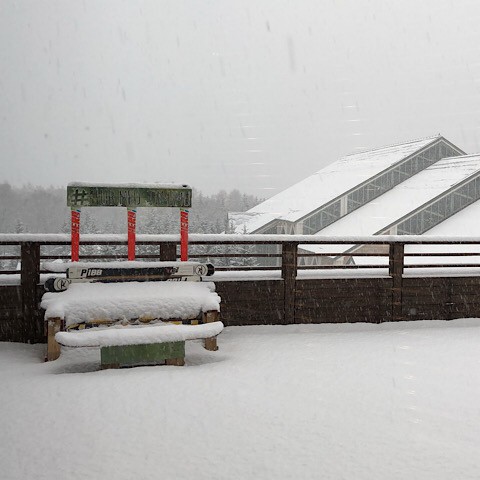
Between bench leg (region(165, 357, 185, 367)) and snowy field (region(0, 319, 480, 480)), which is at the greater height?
bench leg (region(165, 357, 185, 367))

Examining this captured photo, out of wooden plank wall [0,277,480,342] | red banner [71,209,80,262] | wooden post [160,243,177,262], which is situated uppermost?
red banner [71,209,80,262]

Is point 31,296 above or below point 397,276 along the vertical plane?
below

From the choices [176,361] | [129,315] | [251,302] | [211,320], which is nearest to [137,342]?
[129,315]

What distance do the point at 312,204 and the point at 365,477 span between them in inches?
1112

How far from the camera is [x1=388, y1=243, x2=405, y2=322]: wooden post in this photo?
900cm

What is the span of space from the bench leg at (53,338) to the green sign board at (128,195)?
1.60 metres

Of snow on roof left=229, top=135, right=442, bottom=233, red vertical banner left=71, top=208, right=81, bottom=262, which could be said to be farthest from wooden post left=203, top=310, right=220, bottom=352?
snow on roof left=229, top=135, right=442, bottom=233

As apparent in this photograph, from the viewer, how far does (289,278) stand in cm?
856

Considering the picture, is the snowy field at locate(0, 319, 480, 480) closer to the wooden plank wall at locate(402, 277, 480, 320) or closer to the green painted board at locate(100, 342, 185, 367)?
the green painted board at locate(100, 342, 185, 367)

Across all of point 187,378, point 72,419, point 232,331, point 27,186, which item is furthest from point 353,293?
point 27,186

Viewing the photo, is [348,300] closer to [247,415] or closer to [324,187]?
[247,415]

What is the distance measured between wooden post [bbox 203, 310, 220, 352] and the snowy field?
0.11 metres

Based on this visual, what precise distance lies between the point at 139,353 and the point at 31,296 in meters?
2.23

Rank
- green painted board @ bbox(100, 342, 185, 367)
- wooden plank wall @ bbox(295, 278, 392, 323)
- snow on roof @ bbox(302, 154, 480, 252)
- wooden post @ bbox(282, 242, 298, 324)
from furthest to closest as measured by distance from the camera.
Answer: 1. snow on roof @ bbox(302, 154, 480, 252)
2. wooden plank wall @ bbox(295, 278, 392, 323)
3. wooden post @ bbox(282, 242, 298, 324)
4. green painted board @ bbox(100, 342, 185, 367)
